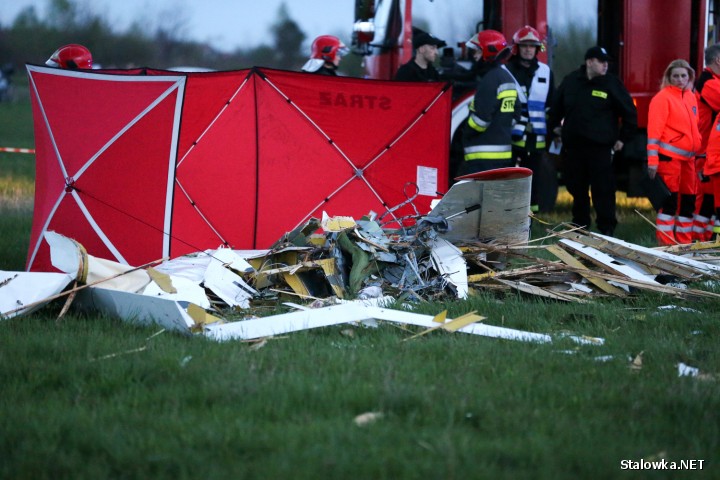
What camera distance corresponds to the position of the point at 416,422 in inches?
140

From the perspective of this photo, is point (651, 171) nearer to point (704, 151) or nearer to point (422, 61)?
point (704, 151)

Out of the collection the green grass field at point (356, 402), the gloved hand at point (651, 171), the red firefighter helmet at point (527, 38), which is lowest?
the green grass field at point (356, 402)

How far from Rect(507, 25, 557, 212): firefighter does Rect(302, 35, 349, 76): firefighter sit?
223 cm

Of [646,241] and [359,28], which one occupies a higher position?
[359,28]

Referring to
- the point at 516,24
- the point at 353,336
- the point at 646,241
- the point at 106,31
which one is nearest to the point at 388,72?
the point at 516,24

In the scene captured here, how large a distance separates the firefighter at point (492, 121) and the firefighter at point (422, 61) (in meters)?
0.73

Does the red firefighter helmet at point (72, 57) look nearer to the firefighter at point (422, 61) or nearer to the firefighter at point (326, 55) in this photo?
the firefighter at point (326, 55)

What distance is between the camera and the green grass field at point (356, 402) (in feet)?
10.3

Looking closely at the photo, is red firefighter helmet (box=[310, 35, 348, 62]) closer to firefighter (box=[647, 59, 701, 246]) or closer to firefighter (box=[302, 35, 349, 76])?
firefighter (box=[302, 35, 349, 76])

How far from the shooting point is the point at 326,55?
1078 centimetres

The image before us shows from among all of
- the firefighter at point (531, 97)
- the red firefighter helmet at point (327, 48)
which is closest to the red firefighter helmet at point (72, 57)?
the red firefighter helmet at point (327, 48)

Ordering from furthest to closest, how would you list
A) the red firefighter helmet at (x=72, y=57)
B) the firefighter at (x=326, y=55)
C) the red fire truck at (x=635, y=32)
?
1. the firefighter at (x=326, y=55)
2. the red fire truck at (x=635, y=32)
3. the red firefighter helmet at (x=72, y=57)

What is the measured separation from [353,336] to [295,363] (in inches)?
25.0

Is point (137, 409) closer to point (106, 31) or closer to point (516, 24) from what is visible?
point (516, 24)
